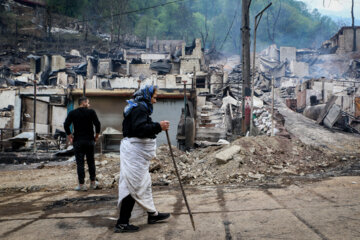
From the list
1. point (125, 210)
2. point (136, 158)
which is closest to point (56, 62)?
point (136, 158)

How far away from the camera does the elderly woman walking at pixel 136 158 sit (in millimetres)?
2902

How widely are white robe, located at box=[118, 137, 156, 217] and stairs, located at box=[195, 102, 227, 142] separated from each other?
28.5ft

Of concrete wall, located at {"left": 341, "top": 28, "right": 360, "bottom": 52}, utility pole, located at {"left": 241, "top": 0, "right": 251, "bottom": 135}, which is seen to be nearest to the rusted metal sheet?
utility pole, located at {"left": 241, "top": 0, "right": 251, "bottom": 135}

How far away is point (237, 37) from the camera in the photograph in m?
69.8

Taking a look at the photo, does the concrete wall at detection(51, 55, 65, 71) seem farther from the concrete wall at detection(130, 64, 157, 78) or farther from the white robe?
the white robe

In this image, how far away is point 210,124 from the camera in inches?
539

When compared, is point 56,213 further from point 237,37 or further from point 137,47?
point 237,37

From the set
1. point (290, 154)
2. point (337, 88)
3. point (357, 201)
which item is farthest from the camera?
point (337, 88)

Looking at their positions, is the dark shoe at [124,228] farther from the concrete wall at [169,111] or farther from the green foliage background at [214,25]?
the green foliage background at [214,25]

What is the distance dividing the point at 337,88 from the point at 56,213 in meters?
23.3

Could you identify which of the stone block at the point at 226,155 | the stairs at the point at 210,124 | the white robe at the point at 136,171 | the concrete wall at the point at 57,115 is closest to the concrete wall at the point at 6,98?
the concrete wall at the point at 57,115

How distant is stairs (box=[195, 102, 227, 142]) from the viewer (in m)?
11.9

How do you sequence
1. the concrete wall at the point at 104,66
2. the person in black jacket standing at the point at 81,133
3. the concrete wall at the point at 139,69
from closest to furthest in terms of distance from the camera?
the person in black jacket standing at the point at 81,133 → the concrete wall at the point at 104,66 → the concrete wall at the point at 139,69

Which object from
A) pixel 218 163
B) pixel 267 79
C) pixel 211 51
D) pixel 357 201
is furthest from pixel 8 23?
pixel 357 201
